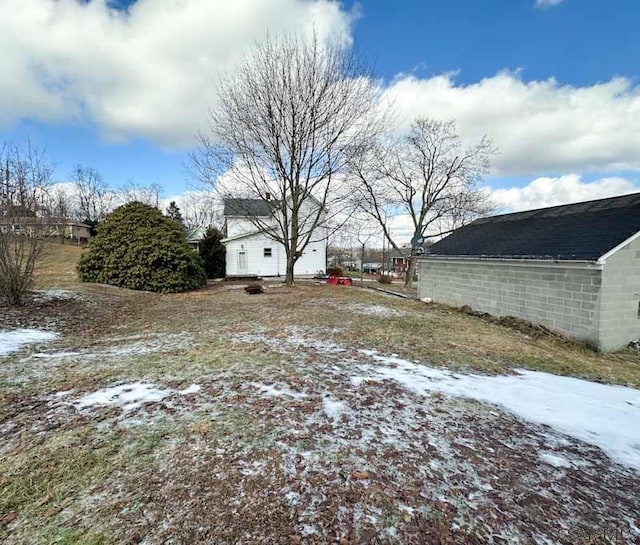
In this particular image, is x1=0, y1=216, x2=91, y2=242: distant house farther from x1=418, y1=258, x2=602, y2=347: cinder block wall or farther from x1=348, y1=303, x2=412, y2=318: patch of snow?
x1=418, y1=258, x2=602, y2=347: cinder block wall

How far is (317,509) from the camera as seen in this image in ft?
6.40

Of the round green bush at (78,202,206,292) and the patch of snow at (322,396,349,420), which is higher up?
the round green bush at (78,202,206,292)

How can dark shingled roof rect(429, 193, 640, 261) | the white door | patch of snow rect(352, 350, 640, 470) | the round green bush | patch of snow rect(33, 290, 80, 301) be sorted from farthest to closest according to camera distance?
the white door, the round green bush, patch of snow rect(33, 290, 80, 301), dark shingled roof rect(429, 193, 640, 261), patch of snow rect(352, 350, 640, 470)

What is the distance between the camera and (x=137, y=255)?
13.6m

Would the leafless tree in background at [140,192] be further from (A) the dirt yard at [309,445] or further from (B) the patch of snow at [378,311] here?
(A) the dirt yard at [309,445]

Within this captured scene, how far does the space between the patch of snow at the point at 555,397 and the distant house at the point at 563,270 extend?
3.27 m

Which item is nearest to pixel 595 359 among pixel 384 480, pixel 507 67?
pixel 384 480

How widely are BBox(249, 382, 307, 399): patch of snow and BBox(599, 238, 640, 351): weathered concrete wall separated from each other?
7.10 m

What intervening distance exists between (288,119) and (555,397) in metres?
14.2

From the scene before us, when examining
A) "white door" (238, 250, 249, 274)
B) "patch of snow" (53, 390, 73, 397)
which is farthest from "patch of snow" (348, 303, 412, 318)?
"white door" (238, 250, 249, 274)

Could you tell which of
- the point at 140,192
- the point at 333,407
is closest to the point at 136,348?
the point at 333,407

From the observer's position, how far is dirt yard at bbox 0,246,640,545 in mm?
1851

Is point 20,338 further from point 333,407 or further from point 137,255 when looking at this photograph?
point 137,255

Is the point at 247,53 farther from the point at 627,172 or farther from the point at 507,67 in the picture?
the point at 627,172
